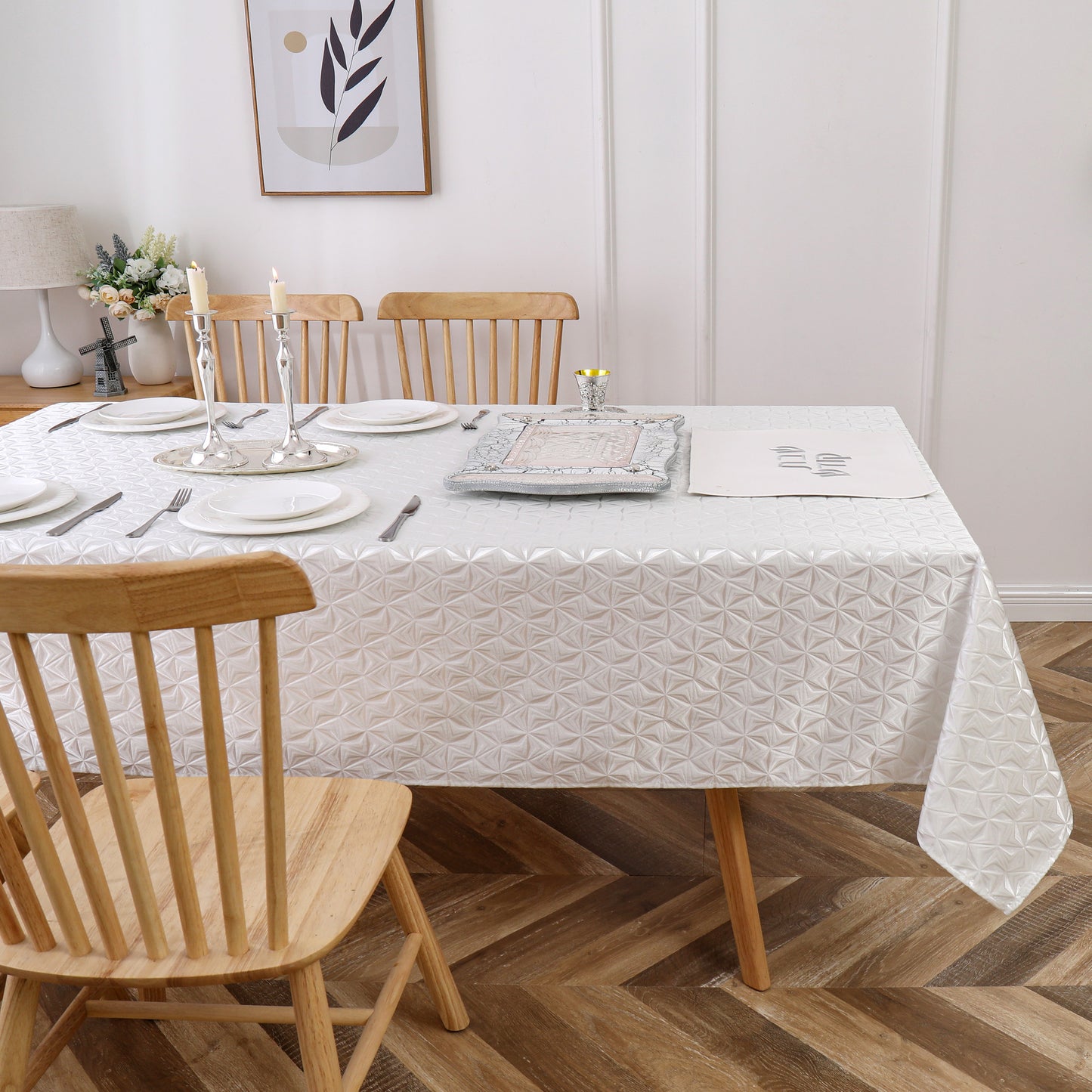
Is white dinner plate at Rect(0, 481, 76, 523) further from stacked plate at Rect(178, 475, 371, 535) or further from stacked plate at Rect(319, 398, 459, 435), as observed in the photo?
stacked plate at Rect(319, 398, 459, 435)

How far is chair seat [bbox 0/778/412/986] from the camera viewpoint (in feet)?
3.34

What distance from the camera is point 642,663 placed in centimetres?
131

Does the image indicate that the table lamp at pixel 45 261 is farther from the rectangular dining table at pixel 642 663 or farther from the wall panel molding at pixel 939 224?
the wall panel molding at pixel 939 224

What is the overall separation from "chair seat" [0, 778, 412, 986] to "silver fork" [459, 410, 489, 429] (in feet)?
2.56

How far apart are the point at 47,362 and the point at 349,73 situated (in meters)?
1.05

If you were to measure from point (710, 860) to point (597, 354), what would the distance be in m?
1.40

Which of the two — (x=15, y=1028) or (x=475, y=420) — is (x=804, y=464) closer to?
(x=475, y=420)

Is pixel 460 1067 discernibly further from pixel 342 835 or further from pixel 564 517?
pixel 564 517

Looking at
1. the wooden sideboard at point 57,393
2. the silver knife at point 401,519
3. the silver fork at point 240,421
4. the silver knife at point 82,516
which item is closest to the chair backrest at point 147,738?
the silver knife at point 401,519

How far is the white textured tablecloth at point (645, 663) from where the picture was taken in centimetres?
126

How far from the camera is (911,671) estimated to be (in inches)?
50.8

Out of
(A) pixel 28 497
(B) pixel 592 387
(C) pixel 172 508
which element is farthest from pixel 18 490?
(B) pixel 592 387

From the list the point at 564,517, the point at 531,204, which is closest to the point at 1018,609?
the point at 531,204

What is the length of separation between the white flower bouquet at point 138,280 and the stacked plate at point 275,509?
1.40m
